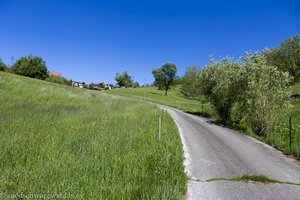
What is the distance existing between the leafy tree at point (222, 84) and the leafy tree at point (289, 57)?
102 feet

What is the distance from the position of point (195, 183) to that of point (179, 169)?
0.58 m

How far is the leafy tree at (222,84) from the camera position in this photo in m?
21.9

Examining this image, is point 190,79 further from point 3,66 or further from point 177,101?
point 3,66

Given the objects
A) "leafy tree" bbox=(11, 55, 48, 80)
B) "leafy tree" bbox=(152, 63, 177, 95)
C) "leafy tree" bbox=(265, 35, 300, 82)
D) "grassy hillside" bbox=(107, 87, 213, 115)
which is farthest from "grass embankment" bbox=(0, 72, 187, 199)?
"leafy tree" bbox=(11, 55, 48, 80)

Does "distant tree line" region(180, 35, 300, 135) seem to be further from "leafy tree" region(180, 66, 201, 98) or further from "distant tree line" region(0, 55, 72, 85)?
"distant tree line" region(0, 55, 72, 85)

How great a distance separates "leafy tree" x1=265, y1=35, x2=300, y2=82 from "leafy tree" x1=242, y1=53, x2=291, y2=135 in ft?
126

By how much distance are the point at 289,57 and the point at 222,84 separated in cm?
3941

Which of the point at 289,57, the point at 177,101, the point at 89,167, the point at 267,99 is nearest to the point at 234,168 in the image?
the point at 89,167

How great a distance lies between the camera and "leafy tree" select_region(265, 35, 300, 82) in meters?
51.7

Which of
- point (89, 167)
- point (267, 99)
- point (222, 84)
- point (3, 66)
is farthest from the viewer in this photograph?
point (3, 66)

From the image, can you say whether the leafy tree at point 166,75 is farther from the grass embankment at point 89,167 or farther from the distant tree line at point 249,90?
the grass embankment at point 89,167

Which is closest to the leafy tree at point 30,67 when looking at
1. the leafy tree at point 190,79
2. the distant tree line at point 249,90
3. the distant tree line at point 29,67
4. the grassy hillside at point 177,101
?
the distant tree line at point 29,67

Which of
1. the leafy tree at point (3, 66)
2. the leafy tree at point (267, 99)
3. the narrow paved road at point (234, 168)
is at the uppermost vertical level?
the leafy tree at point (3, 66)

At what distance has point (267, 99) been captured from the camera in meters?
15.8
